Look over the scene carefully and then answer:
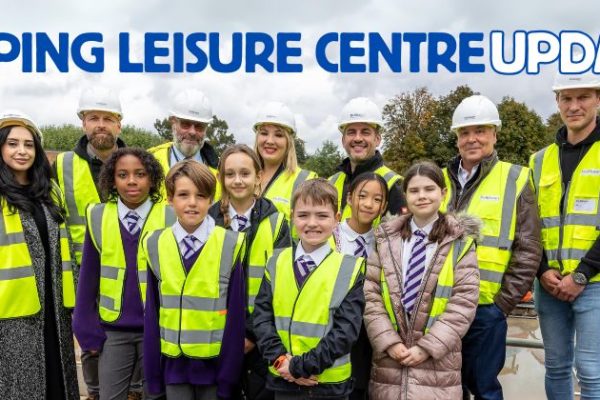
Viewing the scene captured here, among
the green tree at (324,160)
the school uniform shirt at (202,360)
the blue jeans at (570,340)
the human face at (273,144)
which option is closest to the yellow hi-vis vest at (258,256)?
the school uniform shirt at (202,360)

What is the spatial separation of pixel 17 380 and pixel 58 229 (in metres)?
1.05

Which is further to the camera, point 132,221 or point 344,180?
point 344,180

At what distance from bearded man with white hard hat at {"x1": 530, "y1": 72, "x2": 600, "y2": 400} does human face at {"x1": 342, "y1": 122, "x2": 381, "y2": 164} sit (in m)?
1.27

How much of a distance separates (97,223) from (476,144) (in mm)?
2698

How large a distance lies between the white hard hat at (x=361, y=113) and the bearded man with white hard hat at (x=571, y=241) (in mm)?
1315

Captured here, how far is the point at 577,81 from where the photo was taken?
13.5 feet

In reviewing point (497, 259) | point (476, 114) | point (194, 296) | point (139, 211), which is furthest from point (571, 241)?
point (139, 211)

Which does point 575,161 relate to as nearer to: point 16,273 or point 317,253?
point 317,253

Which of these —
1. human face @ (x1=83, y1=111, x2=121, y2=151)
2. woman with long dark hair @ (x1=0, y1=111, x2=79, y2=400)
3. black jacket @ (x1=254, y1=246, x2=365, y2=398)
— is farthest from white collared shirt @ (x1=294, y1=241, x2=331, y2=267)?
human face @ (x1=83, y1=111, x2=121, y2=151)

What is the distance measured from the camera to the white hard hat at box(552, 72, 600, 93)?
4074 millimetres

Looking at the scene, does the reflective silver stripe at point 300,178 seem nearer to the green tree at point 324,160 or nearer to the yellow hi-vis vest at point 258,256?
the yellow hi-vis vest at point 258,256

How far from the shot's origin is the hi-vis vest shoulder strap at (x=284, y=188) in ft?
14.8

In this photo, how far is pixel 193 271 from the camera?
11.0 ft

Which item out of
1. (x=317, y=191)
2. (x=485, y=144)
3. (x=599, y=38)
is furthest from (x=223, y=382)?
(x=599, y=38)
